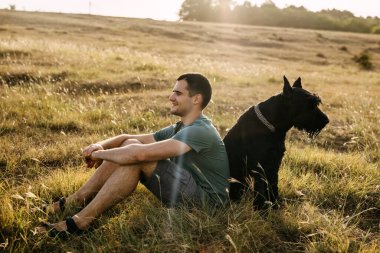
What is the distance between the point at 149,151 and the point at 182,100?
86 cm

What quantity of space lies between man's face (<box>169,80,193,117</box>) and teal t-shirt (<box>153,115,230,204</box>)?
198 mm

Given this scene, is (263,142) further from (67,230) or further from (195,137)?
(67,230)

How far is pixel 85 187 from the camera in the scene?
4469 millimetres

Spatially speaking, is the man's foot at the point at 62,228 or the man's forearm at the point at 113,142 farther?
the man's forearm at the point at 113,142

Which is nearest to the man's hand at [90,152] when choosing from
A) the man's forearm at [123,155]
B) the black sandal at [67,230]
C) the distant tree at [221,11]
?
the man's forearm at [123,155]

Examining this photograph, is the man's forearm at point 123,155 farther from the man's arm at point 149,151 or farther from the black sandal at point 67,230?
the black sandal at point 67,230

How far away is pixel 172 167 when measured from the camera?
4.30 metres

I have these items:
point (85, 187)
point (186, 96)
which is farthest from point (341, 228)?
point (85, 187)

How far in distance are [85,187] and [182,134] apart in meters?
1.30

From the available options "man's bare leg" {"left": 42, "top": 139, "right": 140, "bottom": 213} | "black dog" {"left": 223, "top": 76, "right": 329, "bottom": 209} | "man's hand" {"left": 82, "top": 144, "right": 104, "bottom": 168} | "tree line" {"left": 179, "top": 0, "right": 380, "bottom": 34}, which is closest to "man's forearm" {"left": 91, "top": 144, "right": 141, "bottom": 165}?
"man's bare leg" {"left": 42, "top": 139, "right": 140, "bottom": 213}

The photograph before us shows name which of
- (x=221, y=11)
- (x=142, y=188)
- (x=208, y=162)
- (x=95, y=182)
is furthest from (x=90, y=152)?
(x=221, y=11)

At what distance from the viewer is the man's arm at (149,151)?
4023 millimetres

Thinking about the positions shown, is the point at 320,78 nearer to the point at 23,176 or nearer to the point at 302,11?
the point at 23,176

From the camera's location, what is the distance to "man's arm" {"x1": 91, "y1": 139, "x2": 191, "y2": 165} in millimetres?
4023
